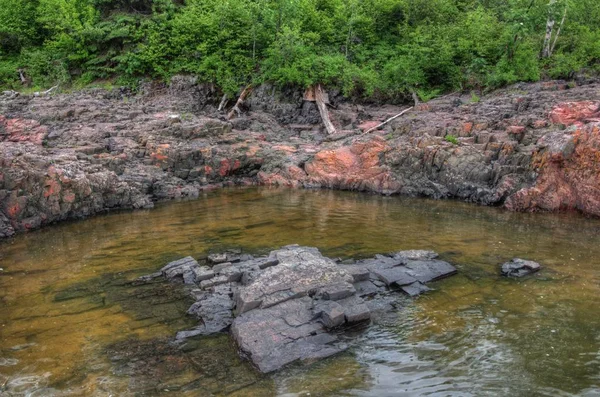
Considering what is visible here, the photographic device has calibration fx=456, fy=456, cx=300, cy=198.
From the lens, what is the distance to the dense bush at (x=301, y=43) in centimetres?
2725

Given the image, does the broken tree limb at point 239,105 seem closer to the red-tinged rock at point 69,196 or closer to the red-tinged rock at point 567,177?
the red-tinged rock at point 69,196

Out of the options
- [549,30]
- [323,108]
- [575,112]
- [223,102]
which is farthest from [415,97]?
[223,102]

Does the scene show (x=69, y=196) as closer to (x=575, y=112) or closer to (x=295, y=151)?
(x=295, y=151)

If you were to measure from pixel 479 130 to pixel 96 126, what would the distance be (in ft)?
61.9

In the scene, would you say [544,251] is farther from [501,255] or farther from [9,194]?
[9,194]

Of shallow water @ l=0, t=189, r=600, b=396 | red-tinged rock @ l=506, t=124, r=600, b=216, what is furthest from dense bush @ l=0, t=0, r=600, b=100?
shallow water @ l=0, t=189, r=600, b=396

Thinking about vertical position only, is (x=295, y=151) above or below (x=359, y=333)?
above

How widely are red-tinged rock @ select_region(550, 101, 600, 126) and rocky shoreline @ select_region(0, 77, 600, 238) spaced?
53 mm

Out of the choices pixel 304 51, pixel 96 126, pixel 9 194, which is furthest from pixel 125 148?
pixel 304 51

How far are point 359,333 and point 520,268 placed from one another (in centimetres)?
500

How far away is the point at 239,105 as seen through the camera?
29812 millimetres

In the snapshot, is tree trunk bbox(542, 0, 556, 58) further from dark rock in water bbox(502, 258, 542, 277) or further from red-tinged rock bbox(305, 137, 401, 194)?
dark rock in water bbox(502, 258, 542, 277)

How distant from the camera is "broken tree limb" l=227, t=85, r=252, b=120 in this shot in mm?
28492

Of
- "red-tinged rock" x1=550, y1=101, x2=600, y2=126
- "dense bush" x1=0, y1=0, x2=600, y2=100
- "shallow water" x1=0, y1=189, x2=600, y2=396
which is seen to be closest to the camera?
"shallow water" x1=0, y1=189, x2=600, y2=396
